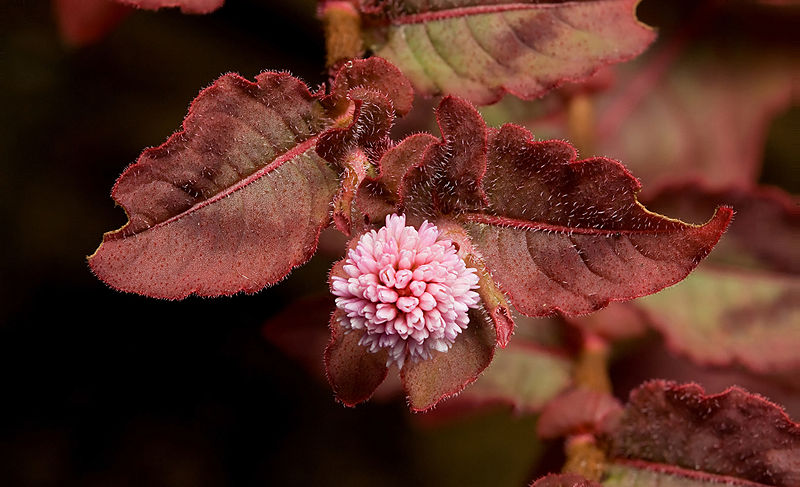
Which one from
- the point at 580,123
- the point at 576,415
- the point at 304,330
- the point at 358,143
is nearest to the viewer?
the point at 358,143

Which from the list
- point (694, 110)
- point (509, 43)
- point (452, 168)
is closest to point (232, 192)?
point (452, 168)

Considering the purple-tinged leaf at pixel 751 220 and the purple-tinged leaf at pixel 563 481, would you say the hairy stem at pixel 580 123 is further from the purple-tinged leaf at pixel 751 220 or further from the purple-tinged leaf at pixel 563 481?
the purple-tinged leaf at pixel 563 481

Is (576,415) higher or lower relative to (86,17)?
lower

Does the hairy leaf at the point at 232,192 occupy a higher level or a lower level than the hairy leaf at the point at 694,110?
higher

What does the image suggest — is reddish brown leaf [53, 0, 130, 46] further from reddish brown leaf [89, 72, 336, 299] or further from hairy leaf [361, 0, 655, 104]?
reddish brown leaf [89, 72, 336, 299]

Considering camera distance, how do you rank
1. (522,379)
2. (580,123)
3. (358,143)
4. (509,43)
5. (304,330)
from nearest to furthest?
(358,143) → (509,43) → (304,330) → (522,379) → (580,123)

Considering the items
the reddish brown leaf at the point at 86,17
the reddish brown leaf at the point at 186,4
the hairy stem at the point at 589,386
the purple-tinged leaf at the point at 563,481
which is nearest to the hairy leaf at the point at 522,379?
the hairy stem at the point at 589,386

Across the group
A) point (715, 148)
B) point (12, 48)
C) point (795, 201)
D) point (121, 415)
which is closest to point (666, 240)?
point (795, 201)

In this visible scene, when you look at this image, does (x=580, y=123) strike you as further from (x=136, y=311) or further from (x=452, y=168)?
(x=136, y=311)
